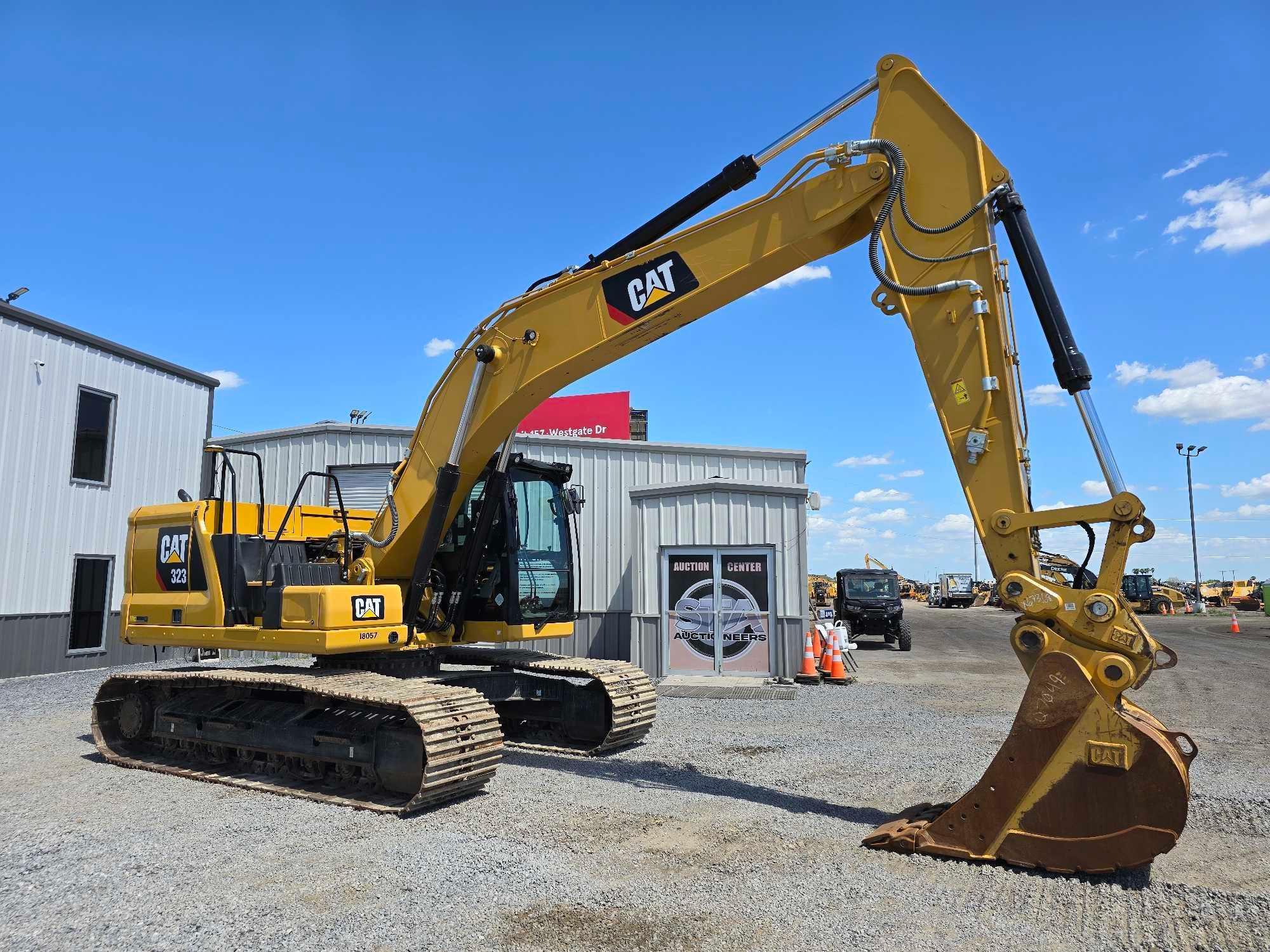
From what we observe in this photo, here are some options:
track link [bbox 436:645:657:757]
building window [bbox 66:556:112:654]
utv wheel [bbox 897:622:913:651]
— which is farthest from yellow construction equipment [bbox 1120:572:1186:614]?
building window [bbox 66:556:112:654]

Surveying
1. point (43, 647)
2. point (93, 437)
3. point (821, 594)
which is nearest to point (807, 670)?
point (43, 647)

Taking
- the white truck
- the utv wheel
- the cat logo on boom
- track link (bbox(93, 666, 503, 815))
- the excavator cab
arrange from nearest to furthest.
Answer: track link (bbox(93, 666, 503, 815))
the cat logo on boom
the excavator cab
the utv wheel
the white truck

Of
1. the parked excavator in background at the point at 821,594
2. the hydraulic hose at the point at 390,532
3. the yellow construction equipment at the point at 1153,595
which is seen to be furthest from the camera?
the yellow construction equipment at the point at 1153,595

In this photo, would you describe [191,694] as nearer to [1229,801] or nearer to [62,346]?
[1229,801]

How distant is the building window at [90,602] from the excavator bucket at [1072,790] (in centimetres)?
1612

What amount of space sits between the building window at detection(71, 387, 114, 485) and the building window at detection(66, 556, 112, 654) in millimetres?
1611

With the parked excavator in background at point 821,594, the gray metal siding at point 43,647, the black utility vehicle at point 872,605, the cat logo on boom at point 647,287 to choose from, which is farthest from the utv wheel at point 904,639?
the cat logo on boom at point 647,287

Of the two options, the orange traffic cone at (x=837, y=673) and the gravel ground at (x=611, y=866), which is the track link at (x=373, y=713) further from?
the orange traffic cone at (x=837, y=673)

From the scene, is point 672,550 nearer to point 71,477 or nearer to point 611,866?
point 611,866

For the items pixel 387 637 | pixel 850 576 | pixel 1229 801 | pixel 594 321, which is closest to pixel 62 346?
pixel 387 637

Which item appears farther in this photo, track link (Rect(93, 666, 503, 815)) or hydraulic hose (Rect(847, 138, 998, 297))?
track link (Rect(93, 666, 503, 815))

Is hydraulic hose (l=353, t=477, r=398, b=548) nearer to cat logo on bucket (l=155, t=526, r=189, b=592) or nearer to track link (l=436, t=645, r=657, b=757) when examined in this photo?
track link (l=436, t=645, r=657, b=757)

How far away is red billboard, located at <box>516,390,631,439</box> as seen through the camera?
2783 cm

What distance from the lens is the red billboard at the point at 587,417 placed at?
2783cm
